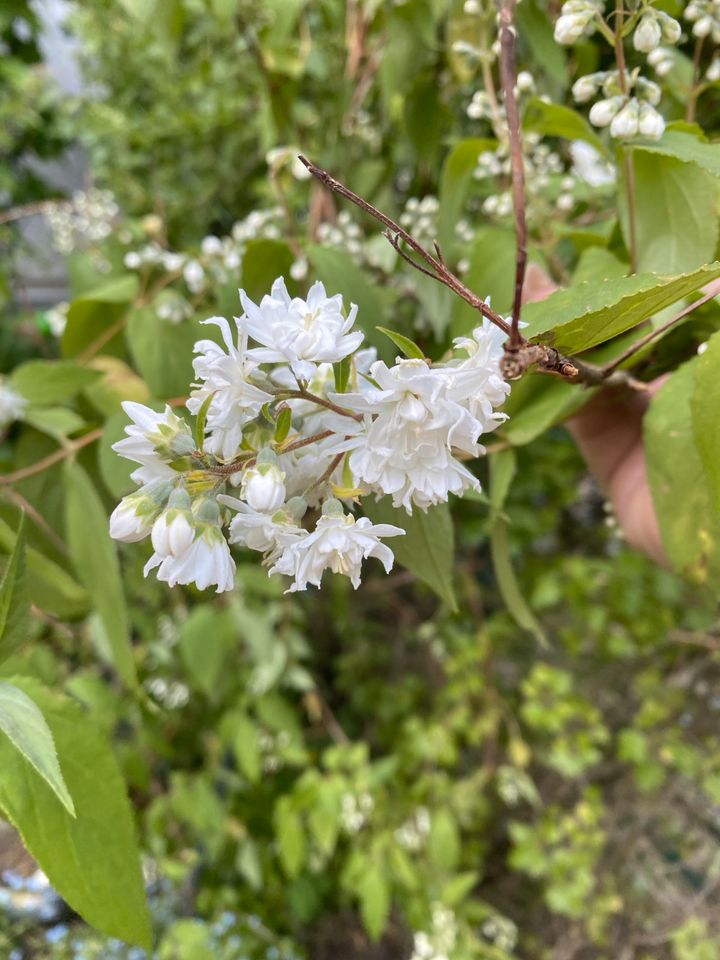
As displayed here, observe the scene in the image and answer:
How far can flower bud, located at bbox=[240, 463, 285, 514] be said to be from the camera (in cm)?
30

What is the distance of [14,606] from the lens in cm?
40

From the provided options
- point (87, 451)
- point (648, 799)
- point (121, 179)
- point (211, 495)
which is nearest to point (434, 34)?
point (87, 451)

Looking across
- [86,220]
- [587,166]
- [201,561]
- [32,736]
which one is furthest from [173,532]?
[86,220]

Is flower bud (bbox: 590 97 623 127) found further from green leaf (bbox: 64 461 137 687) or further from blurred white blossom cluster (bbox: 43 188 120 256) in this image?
blurred white blossom cluster (bbox: 43 188 120 256)

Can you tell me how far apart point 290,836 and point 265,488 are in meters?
1.14

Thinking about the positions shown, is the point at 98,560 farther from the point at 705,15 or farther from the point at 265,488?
the point at 705,15

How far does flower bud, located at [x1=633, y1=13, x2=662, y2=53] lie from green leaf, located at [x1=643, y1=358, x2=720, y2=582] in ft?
0.66

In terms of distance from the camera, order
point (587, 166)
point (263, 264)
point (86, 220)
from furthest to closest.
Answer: point (86, 220) → point (587, 166) → point (263, 264)

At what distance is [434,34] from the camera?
79cm

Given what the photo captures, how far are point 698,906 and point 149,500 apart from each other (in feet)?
4.45

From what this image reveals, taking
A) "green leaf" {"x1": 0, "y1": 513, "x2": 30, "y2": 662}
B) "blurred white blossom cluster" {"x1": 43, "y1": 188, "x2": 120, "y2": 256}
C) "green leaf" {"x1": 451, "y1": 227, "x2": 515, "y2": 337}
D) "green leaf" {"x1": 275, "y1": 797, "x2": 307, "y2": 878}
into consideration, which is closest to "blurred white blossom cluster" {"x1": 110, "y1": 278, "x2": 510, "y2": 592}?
"green leaf" {"x1": 0, "y1": 513, "x2": 30, "y2": 662}

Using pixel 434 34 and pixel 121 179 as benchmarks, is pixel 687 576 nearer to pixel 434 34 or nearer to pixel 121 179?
pixel 434 34

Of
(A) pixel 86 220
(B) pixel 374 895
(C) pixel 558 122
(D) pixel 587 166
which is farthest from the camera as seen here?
(A) pixel 86 220

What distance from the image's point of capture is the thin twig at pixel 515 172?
0.25m
